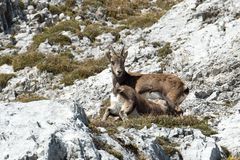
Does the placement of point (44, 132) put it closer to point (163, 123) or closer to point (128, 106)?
point (163, 123)

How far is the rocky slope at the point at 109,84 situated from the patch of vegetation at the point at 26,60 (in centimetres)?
31

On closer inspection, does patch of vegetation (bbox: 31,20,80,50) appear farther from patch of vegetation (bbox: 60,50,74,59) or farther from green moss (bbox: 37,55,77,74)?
green moss (bbox: 37,55,77,74)

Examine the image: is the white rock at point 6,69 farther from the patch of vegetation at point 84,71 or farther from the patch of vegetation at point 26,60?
the patch of vegetation at point 84,71

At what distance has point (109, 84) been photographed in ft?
82.7

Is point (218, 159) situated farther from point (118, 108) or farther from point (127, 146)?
point (118, 108)

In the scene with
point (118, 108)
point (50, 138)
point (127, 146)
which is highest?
point (50, 138)

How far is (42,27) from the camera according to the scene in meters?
34.7

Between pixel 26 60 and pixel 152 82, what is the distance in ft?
31.4

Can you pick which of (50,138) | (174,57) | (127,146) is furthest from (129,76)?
(50,138)

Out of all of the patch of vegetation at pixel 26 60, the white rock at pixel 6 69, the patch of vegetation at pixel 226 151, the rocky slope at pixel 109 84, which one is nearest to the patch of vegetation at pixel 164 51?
the rocky slope at pixel 109 84

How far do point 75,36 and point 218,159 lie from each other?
66.5 feet

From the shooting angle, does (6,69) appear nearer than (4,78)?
No

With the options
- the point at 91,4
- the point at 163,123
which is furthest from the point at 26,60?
the point at 163,123

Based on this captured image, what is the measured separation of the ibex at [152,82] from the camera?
861 inches
